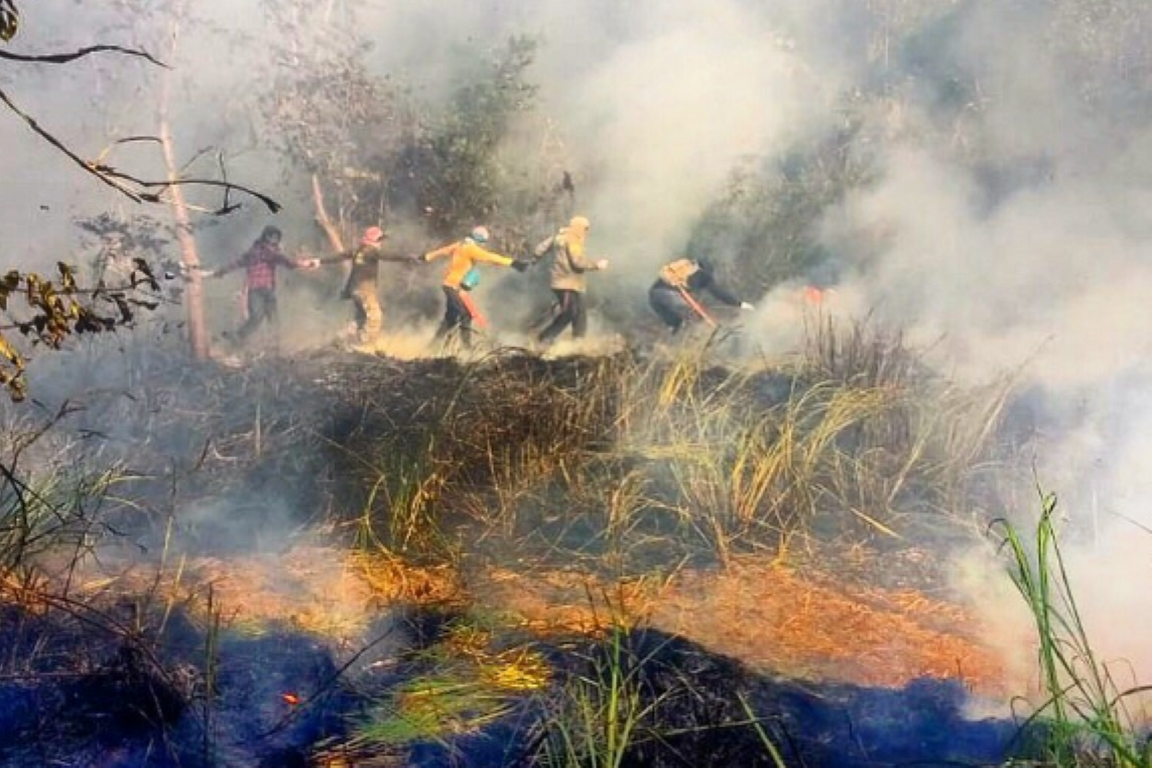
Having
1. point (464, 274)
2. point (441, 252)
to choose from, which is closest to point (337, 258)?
point (441, 252)

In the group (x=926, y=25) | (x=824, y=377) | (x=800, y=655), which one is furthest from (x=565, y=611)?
(x=926, y=25)

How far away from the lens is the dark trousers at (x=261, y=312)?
5.25 m

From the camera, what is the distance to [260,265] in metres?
5.27

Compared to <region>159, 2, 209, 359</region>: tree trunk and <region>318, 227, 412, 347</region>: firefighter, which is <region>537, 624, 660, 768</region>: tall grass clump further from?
<region>159, 2, 209, 359</region>: tree trunk

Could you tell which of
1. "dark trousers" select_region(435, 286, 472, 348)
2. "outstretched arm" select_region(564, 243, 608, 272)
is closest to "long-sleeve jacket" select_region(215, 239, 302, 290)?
"dark trousers" select_region(435, 286, 472, 348)

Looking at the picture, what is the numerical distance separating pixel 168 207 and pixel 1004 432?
3.62m

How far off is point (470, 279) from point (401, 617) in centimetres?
184

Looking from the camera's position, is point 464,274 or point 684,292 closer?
point 684,292

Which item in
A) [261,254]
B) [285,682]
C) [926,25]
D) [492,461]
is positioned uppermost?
[926,25]

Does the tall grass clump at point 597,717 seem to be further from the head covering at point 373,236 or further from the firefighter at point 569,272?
the head covering at point 373,236

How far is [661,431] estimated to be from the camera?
15.3 ft

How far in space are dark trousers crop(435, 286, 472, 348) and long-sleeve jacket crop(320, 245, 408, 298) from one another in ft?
0.89

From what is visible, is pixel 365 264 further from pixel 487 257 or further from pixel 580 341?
pixel 580 341

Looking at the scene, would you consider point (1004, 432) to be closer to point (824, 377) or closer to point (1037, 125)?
point (824, 377)
